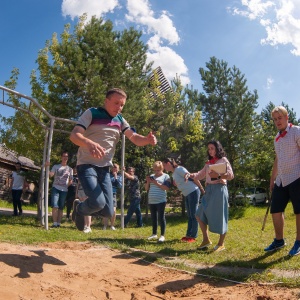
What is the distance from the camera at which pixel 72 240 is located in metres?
6.41

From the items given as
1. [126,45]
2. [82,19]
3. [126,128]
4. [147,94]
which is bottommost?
[126,128]

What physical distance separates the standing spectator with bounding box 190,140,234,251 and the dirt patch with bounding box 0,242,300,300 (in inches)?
55.5

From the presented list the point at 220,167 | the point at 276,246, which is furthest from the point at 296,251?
the point at 220,167

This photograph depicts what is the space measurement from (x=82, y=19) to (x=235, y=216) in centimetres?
1218

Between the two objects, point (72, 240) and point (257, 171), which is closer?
point (72, 240)

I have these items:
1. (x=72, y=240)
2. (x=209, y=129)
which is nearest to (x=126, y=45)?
(x=209, y=129)

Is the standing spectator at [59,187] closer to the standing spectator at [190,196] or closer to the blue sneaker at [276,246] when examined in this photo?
the standing spectator at [190,196]

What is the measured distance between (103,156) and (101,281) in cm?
147

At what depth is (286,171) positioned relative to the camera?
4.87 meters

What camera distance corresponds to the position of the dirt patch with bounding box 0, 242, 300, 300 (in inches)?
135

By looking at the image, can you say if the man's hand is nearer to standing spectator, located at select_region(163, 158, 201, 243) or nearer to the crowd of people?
the crowd of people

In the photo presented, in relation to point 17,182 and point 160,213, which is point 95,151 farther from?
point 17,182

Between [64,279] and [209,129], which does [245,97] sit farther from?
[64,279]

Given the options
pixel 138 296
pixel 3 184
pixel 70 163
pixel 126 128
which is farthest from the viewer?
pixel 3 184
